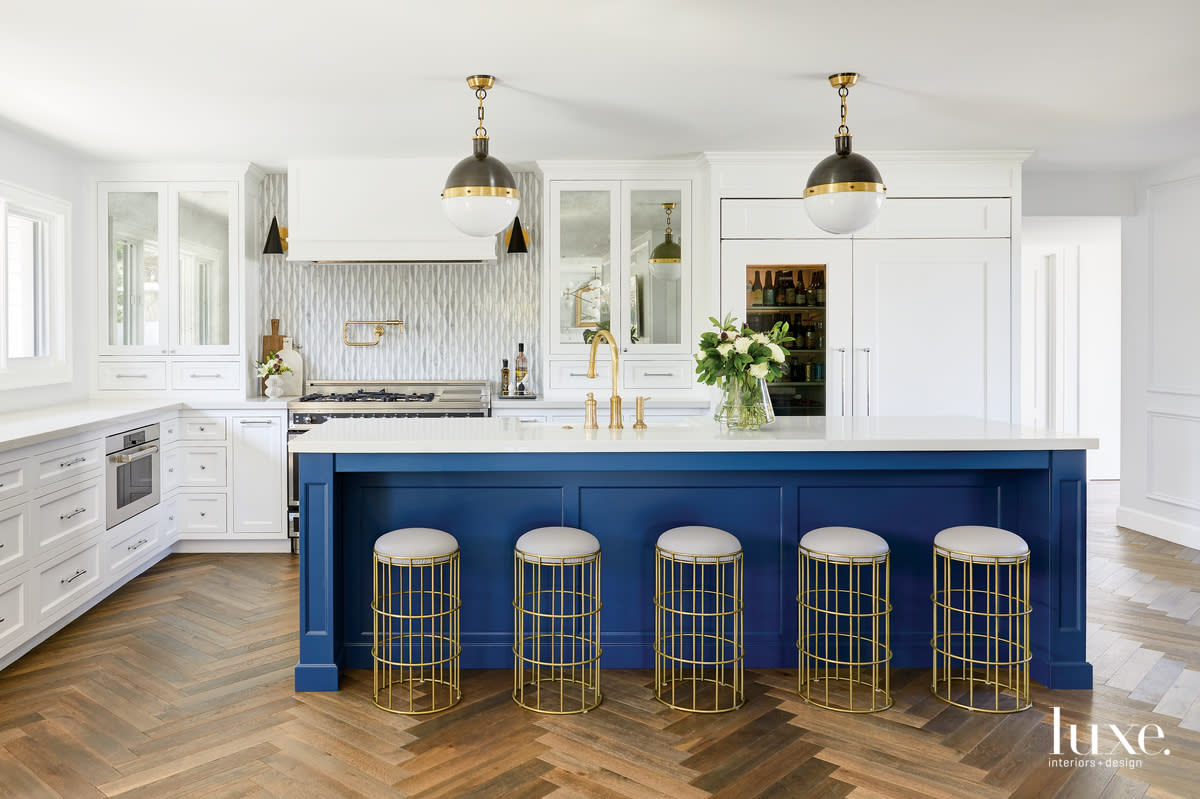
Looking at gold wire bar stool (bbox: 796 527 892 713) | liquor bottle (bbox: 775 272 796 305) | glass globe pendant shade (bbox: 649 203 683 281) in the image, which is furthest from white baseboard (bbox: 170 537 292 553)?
liquor bottle (bbox: 775 272 796 305)

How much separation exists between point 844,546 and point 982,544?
0.47 m

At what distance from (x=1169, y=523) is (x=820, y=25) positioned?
441cm

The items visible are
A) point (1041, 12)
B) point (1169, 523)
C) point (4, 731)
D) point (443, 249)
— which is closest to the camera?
point (4, 731)

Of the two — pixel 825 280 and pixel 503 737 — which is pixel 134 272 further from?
pixel 825 280

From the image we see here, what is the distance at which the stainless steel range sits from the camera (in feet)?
16.1

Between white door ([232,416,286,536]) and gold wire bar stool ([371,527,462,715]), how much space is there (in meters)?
2.10

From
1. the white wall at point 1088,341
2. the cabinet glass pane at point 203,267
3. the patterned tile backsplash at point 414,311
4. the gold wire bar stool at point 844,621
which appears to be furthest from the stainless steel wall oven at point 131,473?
the white wall at point 1088,341

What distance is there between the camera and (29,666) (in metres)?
3.25

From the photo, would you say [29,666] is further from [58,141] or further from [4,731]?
[58,141]

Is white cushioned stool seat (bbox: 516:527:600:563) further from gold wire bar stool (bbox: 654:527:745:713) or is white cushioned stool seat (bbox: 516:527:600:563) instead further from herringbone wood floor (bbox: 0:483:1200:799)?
herringbone wood floor (bbox: 0:483:1200:799)

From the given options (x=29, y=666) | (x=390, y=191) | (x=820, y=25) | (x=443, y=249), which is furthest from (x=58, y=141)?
(x=820, y=25)

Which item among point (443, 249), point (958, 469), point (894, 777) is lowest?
point (894, 777)

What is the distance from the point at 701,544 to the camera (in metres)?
2.79

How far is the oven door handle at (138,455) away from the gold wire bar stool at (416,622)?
1894 millimetres
